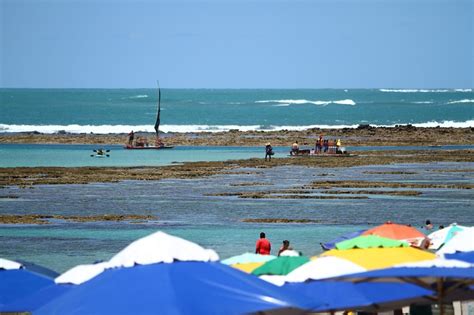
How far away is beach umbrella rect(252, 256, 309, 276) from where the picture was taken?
15953mm

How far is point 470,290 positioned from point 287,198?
31.0 m

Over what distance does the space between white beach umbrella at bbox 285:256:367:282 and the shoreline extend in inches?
2906

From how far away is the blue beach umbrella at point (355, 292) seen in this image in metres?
13.5

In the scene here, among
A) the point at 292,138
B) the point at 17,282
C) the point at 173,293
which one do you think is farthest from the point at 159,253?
the point at 292,138

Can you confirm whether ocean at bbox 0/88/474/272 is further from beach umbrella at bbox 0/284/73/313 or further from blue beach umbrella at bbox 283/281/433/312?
blue beach umbrella at bbox 283/281/433/312

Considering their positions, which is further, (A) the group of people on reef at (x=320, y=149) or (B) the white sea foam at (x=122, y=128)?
(B) the white sea foam at (x=122, y=128)

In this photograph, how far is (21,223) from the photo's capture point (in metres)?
38.4

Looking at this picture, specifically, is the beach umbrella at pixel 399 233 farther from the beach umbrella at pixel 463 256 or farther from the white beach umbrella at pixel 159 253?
the white beach umbrella at pixel 159 253

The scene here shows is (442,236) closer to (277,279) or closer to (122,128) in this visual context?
(277,279)

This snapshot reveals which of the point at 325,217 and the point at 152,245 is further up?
the point at 152,245

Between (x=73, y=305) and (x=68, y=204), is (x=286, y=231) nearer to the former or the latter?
(x=68, y=204)

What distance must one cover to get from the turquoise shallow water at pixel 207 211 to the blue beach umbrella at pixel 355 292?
15027 millimetres

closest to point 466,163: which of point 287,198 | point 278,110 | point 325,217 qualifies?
point 287,198

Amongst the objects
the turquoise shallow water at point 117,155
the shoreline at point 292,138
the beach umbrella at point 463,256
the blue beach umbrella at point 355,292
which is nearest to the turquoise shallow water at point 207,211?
the beach umbrella at point 463,256
